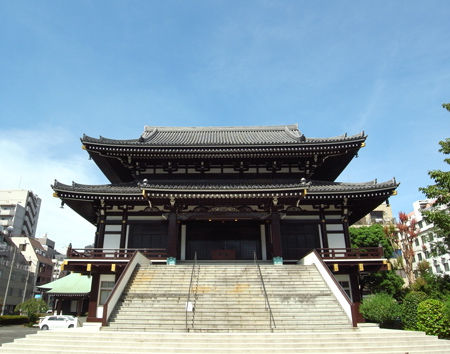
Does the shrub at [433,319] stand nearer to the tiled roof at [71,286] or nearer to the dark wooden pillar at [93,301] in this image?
the dark wooden pillar at [93,301]

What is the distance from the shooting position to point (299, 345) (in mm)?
11273

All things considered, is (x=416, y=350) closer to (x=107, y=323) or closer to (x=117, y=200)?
(x=107, y=323)

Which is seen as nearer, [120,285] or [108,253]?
[120,285]

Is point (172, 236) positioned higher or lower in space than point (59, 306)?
higher

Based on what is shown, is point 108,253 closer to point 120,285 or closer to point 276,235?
point 120,285

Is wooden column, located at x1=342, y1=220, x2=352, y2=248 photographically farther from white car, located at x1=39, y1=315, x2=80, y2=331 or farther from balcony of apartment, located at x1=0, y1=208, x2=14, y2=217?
balcony of apartment, located at x1=0, y1=208, x2=14, y2=217

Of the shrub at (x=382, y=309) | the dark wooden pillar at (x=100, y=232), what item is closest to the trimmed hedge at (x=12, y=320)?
the dark wooden pillar at (x=100, y=232)

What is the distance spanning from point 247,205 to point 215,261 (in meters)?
4.47

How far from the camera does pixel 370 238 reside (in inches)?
1658

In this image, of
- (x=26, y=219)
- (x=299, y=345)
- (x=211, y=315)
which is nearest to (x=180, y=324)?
(x=211, y=315)

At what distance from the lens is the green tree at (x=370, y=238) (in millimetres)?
41719

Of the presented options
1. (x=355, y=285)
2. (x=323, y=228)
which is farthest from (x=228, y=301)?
(x=323, y=228)

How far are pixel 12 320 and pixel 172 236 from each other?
33.4 metres

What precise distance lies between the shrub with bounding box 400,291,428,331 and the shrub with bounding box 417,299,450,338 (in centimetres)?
91
